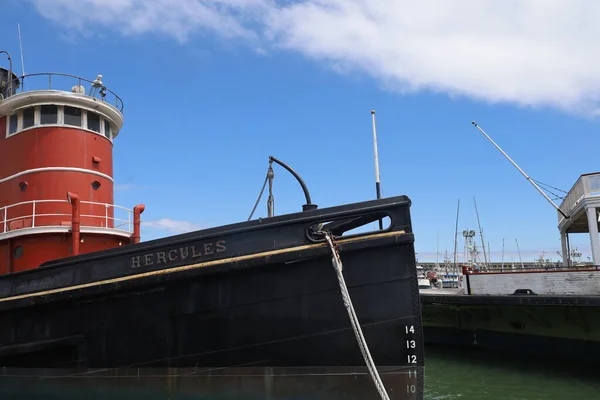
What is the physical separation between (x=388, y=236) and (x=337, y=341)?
1.48 metres

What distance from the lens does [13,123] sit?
9367mm

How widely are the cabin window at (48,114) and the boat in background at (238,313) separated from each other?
3157mm

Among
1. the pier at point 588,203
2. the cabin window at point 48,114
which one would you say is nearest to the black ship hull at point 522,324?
the pier at point 588,203

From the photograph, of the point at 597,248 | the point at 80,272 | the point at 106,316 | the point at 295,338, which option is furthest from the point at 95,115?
the point at 597,248

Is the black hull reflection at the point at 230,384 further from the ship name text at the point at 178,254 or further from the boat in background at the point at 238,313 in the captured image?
the ship name text at the point at 178,254

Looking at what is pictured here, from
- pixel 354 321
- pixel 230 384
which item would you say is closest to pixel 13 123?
pixel 230 384

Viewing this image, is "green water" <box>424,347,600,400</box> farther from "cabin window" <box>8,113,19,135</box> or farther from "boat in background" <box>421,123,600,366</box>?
"cabin window" <box>8,113,19,135</box>

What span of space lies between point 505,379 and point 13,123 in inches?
422

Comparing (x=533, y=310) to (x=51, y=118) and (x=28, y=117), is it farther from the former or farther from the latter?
(x=28, y=117)

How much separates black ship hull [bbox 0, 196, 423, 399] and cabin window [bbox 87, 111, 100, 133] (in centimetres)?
361

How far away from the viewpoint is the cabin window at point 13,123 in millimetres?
9289

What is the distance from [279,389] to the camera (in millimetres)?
6270

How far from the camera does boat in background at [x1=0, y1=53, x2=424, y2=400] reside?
6211mm

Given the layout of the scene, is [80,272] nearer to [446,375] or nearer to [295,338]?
[295,338]
